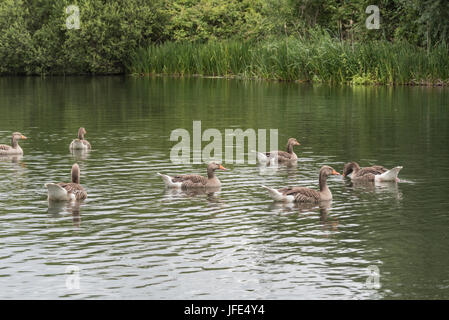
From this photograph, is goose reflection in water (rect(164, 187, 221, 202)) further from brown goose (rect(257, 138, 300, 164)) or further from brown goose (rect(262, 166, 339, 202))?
brown goose (rect(257, 138, 300, 164))

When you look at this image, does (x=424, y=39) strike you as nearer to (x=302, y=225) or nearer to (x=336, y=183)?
(x=336, y=183)

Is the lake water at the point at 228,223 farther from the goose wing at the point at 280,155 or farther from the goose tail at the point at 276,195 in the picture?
the goose wing at the point at 280,155

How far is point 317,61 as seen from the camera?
5191cm

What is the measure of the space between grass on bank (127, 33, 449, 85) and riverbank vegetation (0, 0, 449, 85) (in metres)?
0.07

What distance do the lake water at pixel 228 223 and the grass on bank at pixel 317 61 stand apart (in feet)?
52.2

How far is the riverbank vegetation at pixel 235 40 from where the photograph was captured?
49062 mm

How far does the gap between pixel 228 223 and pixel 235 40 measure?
50.5m

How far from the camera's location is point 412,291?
38.3ft

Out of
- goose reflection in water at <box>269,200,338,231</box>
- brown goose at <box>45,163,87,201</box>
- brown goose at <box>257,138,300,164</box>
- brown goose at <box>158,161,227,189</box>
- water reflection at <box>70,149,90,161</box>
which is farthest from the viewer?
water reflection at <box>70,149,90,161</box>

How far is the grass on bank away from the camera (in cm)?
4788

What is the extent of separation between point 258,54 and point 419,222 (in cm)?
4244

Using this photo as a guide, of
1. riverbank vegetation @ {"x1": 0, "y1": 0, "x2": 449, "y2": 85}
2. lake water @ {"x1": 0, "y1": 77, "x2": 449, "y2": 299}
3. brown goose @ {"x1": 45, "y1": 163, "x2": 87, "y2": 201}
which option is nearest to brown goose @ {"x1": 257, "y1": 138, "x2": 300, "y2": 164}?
lake water @ {"x1": 0, "y1": 77, "x2": 449, "y2": 299}

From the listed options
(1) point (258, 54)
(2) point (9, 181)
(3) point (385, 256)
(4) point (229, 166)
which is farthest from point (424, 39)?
(3) point (385, 256)

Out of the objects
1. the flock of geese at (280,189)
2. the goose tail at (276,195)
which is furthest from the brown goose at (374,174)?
the goose tail at (276,195)
